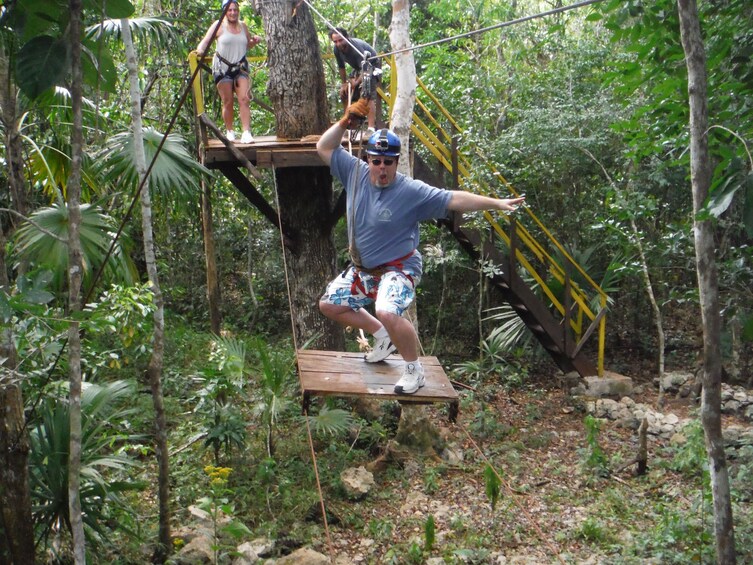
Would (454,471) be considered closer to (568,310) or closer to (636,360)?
(568,310)

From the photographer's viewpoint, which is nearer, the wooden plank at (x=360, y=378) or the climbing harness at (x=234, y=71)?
the wooden plank at (x=360, y=378)

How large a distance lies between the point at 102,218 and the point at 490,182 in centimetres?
482

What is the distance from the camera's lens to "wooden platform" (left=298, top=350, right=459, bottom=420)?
453 cm

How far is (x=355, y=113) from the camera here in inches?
180

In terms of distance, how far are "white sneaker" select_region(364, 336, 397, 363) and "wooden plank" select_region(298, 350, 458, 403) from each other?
0.12 feet

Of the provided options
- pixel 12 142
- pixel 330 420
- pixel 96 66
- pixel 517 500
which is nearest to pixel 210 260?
pixel 330 420

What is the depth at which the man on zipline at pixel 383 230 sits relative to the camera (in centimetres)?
455

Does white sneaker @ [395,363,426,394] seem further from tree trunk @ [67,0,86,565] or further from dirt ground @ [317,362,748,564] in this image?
tree trunk @ [67,0,86,565]

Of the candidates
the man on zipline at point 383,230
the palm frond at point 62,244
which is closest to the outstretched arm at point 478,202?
the man on zipline at point 383,230

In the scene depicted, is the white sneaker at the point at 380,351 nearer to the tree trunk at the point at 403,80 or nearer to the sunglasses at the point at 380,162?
the sunglasses at the point at 380,162

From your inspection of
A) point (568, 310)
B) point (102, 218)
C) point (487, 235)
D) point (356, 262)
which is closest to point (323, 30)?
point (487, 235)

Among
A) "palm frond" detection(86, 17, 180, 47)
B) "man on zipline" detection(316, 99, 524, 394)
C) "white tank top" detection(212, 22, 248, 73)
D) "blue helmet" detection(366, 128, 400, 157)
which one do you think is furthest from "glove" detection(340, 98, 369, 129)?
"white tank top" detection(212, 22, 248, 73)

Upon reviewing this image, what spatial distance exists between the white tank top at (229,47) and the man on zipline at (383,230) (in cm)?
324

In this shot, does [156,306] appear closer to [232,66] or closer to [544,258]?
[232,66]
